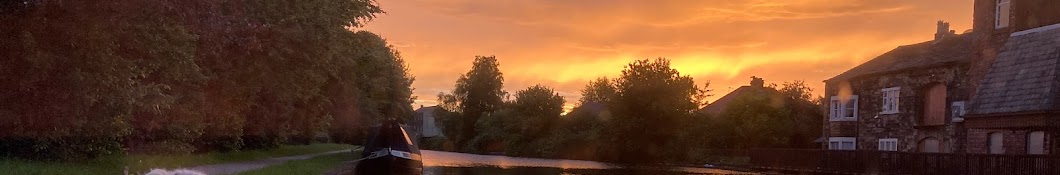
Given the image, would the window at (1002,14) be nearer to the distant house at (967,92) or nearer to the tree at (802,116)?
the distant house at (967,92)

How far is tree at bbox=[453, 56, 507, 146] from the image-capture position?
115 meters

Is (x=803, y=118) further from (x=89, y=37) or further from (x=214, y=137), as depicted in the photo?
(x=89, y=37)

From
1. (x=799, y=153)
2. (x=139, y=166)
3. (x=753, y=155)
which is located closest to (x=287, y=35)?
(x=139, y=166)

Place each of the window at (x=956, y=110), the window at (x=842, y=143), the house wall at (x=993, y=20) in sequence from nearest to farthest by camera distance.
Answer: the house wall at (x=993, y=20) < the window at (x=956, y=110) < the window at (x=842, y=143)

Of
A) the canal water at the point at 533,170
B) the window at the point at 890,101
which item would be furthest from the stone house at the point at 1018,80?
the canal water at the point at 533,170

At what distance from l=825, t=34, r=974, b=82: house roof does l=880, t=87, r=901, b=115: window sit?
2.92 feet

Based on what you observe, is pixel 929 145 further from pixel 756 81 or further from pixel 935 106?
pixel 756 81

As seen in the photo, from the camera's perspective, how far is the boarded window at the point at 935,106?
43.6 meters

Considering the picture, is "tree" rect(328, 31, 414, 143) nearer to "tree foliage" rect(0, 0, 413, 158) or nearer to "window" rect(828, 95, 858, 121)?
"tree foliage" rect(0, 0, 413, 158)

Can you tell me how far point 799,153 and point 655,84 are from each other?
902 inches

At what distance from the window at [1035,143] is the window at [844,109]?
568 inches

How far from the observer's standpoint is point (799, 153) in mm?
47625

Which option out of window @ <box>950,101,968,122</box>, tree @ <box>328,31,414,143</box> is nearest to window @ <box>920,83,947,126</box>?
window @ <box>950,101,968,122</box>

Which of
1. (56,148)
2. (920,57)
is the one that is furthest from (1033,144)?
(56,148)
